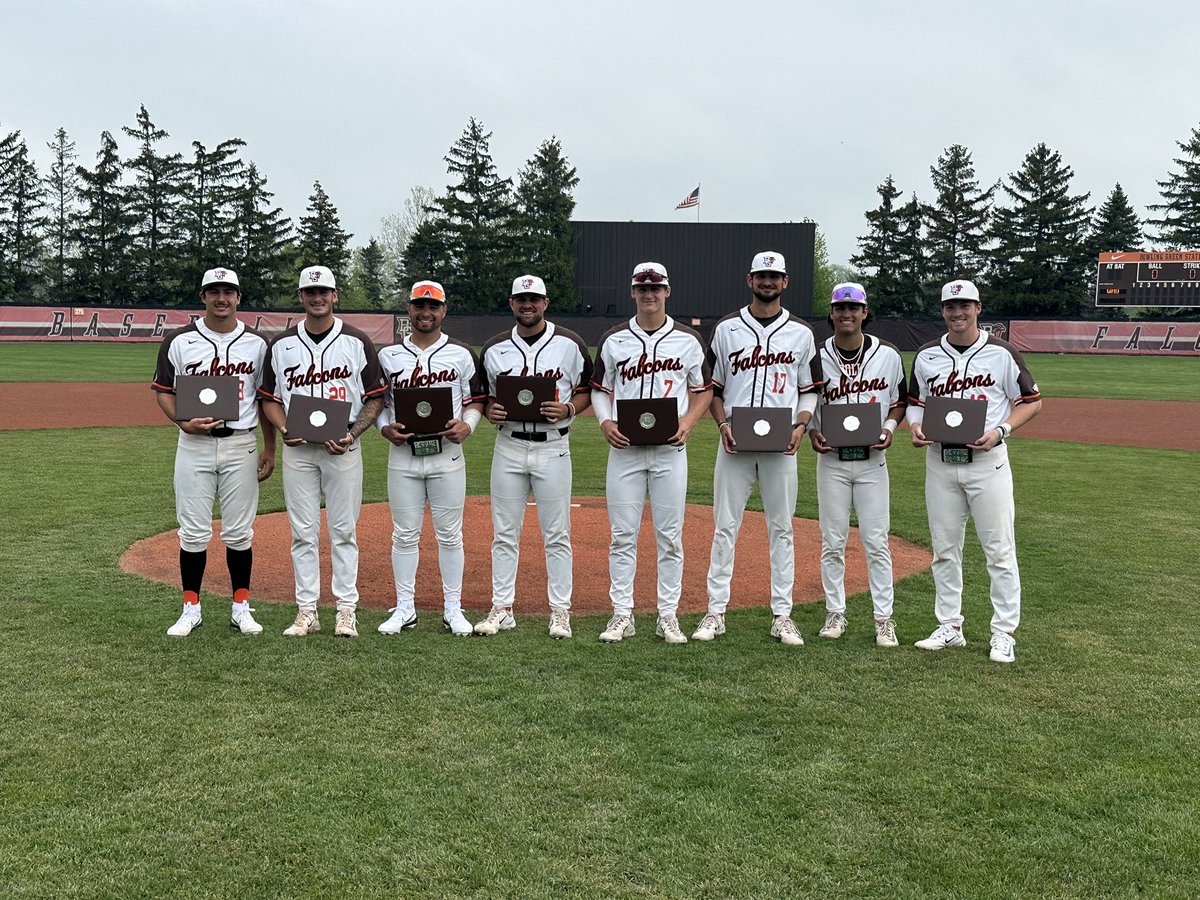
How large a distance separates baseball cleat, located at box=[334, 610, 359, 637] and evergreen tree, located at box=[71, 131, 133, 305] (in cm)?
5439

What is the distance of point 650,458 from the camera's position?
20.0ft

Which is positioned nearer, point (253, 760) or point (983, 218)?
point (253, 760)

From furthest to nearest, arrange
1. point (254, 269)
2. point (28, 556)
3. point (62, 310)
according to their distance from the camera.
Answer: point (254, 269)
point (62, 310)
point (28, 556)

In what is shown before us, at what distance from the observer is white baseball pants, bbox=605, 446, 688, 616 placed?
6082 millimetres

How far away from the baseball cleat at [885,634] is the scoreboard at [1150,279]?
1459 inches

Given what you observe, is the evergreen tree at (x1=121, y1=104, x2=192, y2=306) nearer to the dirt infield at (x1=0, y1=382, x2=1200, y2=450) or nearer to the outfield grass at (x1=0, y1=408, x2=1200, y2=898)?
the dirt infield at (x1=0, y1=382, x2=1200, y2=450)

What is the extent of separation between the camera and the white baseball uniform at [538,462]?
616 centimetres

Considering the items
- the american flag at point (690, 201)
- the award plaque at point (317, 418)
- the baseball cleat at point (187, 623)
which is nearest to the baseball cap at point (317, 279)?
the award plaque at point (317, 418)

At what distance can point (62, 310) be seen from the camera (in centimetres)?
4028

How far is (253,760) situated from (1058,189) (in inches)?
2417

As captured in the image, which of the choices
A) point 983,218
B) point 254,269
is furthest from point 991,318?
point 254,269

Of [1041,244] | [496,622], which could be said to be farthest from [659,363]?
[1041,244]

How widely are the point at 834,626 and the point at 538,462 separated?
207cm

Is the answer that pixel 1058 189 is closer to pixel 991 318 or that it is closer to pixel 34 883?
pixel 991 318
